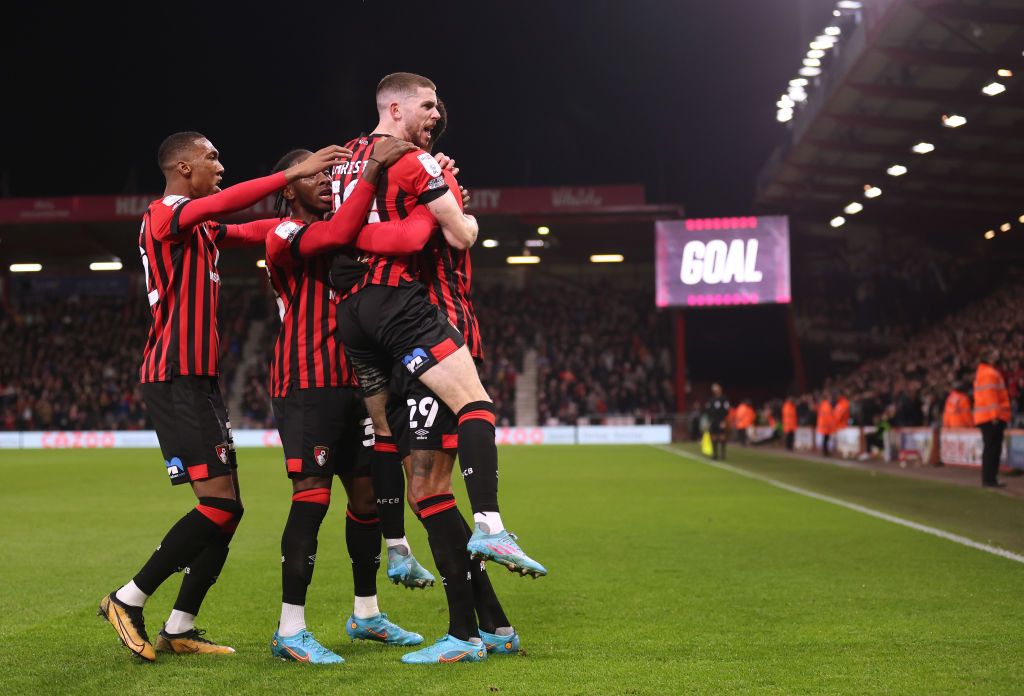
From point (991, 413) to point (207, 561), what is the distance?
13233 millimetres

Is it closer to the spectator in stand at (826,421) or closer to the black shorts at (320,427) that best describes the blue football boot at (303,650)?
the black shorts at (320,427)

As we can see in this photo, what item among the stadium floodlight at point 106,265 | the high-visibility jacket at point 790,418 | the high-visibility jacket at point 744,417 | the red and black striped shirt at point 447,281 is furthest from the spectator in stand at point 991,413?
the stadium floodlight at point 106,265

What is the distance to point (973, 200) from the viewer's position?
125ft

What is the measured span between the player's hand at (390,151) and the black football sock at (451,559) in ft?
4.62

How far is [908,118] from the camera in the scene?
96.1 feet

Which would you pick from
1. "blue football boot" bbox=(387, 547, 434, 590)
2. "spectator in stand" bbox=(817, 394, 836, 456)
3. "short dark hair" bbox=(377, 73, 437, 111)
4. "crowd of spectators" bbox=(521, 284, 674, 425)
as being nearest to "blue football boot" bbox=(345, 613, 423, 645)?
"blue football boot" bbox=(387, 547, 434, 590)

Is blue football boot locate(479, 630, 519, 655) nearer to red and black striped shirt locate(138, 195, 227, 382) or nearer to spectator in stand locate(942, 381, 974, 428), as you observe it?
red and black striped shirt locate(138, 195, 227, 382)

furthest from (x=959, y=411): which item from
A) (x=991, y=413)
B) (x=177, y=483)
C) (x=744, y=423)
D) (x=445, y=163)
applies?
(x=177, y=483)

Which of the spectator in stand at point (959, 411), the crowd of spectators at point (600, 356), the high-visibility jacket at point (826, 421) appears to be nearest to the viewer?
the spectator in stand at point (959, 411)

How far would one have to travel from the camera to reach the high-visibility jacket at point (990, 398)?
1495 cm

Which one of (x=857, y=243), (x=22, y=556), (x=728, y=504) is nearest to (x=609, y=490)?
(x=728, y=504)

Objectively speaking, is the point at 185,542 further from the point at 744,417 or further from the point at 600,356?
the point at 600,356

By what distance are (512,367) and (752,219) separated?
12.1 metres

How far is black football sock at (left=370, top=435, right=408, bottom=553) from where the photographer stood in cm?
470
